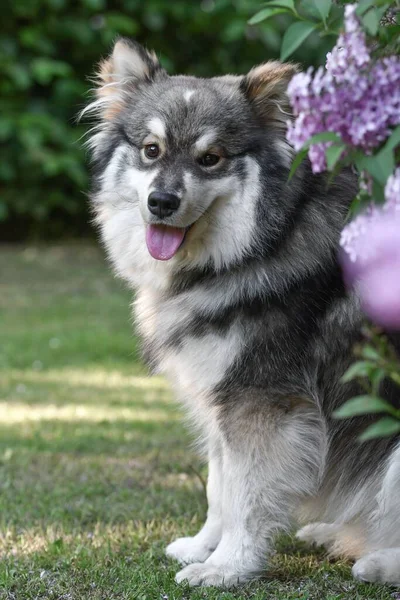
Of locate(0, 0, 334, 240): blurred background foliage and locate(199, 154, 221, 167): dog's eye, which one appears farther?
locate(0, 0, 334, 240): blurred background foliage

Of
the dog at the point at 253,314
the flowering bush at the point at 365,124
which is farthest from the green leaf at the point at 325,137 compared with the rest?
the dog at the point at 253,314

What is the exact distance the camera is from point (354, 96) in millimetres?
1952

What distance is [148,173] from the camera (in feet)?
10.5

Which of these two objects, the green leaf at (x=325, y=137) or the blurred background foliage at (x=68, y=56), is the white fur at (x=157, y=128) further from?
the blurred background foliage at (x=68, y=56)

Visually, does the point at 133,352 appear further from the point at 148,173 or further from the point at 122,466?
the point at 148,173

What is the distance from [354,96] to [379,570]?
68.1 inches

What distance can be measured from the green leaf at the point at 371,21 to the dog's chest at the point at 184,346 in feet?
4.34

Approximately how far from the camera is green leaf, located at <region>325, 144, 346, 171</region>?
1919 mm

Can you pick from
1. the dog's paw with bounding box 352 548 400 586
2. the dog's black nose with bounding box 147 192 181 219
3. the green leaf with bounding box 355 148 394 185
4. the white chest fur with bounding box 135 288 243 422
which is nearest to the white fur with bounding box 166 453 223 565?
the white chest fur with bounding box 135 288 243 422

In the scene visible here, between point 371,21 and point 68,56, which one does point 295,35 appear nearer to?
point 371,21

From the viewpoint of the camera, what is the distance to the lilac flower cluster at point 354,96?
195 centimetres

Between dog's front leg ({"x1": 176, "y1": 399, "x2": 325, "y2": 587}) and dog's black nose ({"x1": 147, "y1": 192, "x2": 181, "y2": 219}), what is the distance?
0.68 meters

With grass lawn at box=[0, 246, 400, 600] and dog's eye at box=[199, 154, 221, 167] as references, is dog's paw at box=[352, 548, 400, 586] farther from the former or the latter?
dog's eye at box=[199, 154, 221, 167]

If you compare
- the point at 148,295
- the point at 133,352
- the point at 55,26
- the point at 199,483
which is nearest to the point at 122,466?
the point at 199,483
